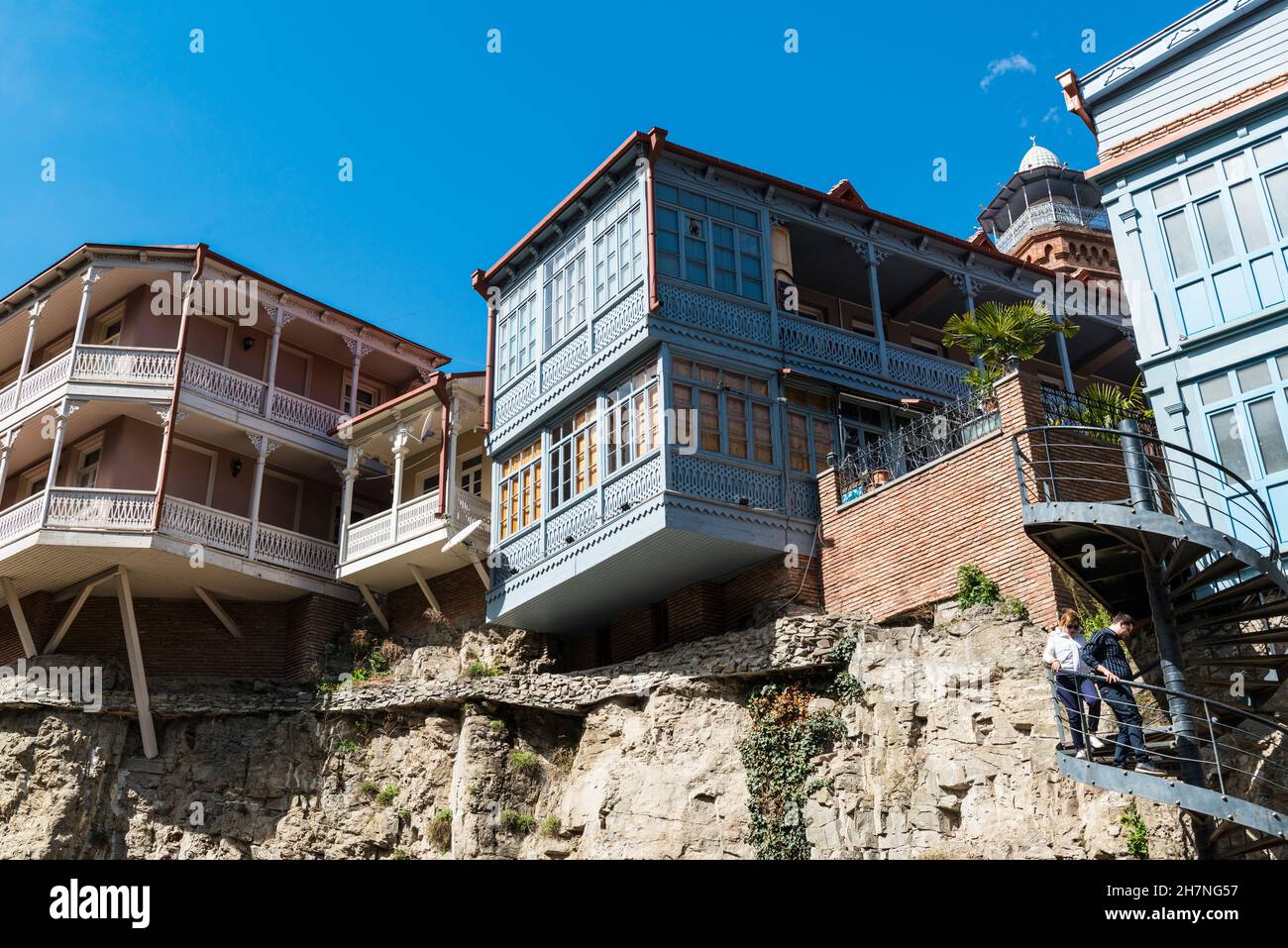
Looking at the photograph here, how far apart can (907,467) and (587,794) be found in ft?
26.0

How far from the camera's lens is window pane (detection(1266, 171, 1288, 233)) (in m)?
18.0

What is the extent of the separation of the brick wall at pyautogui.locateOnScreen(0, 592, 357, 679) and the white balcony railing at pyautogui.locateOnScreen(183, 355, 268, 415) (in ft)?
15.4

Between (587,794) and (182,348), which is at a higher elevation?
(182,348)

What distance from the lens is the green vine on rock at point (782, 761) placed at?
738 inches

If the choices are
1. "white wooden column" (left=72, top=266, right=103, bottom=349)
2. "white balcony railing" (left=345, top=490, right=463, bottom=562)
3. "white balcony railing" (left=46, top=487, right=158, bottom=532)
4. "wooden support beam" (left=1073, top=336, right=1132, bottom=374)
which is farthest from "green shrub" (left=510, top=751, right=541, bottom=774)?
"wooden support beam" (left=1073, top=336, right=1132, bottom=374)

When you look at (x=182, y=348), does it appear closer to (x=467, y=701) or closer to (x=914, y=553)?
(x=467, y=701)

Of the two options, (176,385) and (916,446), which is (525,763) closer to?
(916,446)

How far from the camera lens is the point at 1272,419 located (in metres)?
17.3

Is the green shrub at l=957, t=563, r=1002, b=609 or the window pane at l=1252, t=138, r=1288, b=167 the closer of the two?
the window pane at l=1252, t=138, r=1288, b=167

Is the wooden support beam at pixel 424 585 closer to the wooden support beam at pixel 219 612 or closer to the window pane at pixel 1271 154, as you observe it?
the wooden support beam at pixel 219 612

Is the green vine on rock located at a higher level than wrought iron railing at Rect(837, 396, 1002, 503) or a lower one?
lower

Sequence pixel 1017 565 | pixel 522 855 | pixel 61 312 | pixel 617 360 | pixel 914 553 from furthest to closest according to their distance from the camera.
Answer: pixel 61 312
pixel 617 360
pixel 522 855
pixel 914 553
pixel 1017 565

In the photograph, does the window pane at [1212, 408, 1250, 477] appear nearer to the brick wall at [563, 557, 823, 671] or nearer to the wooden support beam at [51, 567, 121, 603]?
the brick wall at [563, 557, 823, 671]

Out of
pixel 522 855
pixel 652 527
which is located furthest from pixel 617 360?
pixel 522 855
